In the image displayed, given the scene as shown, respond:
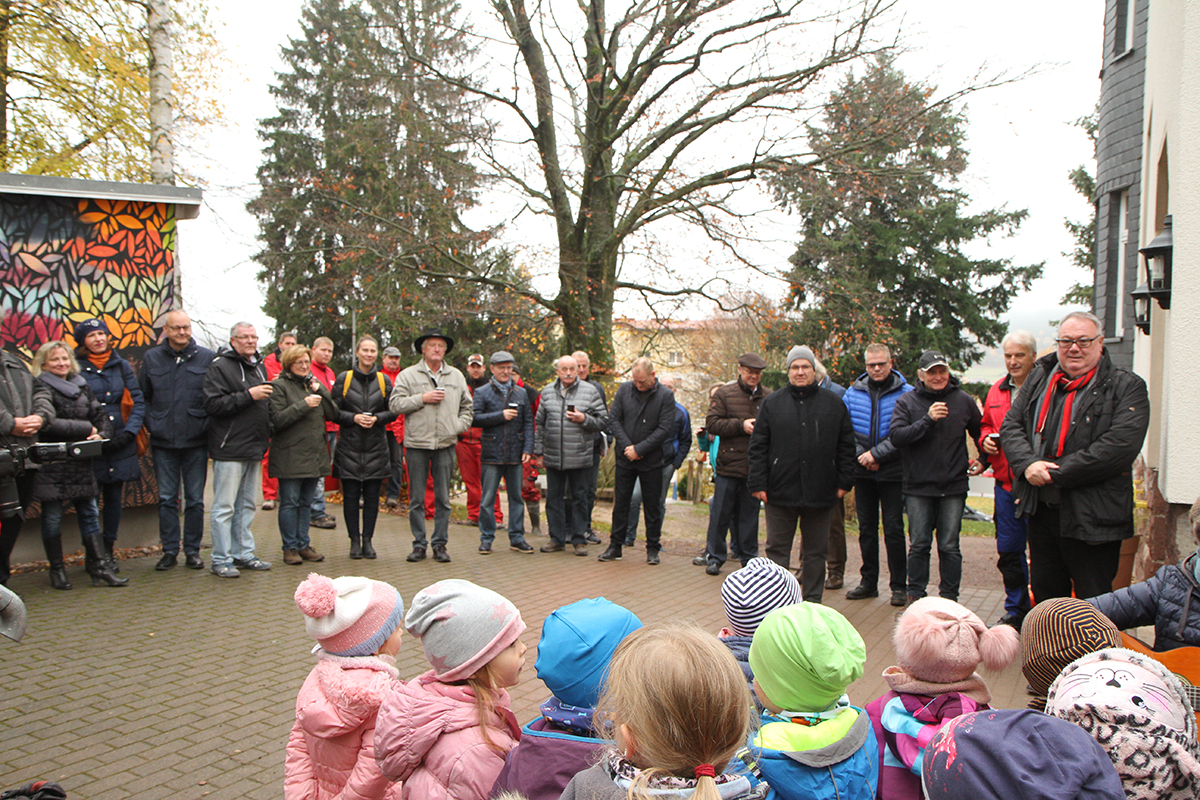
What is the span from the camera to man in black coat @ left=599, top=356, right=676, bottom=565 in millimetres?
8508

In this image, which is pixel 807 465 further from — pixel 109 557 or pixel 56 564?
pixel 56 564

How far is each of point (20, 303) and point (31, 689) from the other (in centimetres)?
476

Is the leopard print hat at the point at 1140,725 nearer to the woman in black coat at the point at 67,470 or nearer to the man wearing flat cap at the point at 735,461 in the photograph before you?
the man wearing flat cap at the point at 735,461

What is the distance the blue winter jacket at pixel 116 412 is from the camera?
6.84 meters

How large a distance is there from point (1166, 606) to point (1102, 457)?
1.62 metres

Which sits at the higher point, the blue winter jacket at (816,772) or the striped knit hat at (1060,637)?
the striped knit hat at (1060,637)

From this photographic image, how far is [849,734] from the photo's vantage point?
2.15 m

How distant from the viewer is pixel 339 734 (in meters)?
2.62

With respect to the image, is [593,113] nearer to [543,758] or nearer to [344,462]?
[344,462]

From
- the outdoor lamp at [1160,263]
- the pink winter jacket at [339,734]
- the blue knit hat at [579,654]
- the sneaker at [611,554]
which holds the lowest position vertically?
the sneaker at [611,554]

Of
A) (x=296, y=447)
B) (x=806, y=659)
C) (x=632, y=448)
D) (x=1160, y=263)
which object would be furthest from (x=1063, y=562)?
(x=296, y=447)

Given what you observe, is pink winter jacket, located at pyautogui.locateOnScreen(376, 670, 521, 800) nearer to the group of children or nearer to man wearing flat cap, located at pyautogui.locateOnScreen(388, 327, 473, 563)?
the group of children

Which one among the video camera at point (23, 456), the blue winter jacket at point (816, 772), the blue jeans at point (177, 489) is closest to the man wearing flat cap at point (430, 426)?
the blue jeans at point (177, 489)

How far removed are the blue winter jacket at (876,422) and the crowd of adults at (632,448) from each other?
19 millimetres
